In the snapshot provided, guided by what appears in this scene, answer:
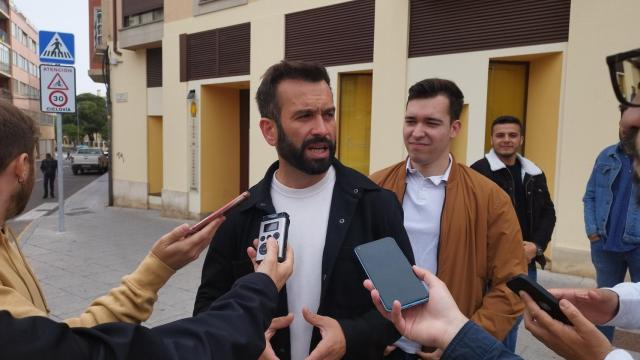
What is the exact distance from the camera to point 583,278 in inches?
227

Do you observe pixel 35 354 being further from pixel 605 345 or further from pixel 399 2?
pixel 399 2

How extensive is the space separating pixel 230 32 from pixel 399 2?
4.25m

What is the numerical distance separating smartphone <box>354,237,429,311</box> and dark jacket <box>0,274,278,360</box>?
0.35m

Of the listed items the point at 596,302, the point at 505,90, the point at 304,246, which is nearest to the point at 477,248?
the point at 596,302

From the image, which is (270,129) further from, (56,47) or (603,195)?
(56,47)

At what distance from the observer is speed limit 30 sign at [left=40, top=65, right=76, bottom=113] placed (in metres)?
8.20

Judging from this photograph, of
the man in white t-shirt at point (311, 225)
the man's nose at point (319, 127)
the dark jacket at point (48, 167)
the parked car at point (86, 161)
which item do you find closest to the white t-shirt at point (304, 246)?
the man in white t-shirt at point (311, 225)

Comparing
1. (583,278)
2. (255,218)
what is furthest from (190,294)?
(583,278)

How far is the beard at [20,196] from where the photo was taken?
4.77ft

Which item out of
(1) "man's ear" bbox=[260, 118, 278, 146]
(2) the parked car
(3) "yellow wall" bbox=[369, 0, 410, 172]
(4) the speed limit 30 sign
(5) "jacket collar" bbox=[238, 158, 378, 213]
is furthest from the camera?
(2) the parked car

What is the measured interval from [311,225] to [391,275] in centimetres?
55

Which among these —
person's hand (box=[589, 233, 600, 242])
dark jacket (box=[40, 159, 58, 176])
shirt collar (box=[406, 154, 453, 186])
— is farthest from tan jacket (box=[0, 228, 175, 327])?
dark jacket (box=[40, 159, 58, 176])

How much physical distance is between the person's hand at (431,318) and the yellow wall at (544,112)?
206 inches

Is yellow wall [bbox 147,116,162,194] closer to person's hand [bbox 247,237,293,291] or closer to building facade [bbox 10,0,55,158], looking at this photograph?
person's hand [bbox 247,237,293,291]
